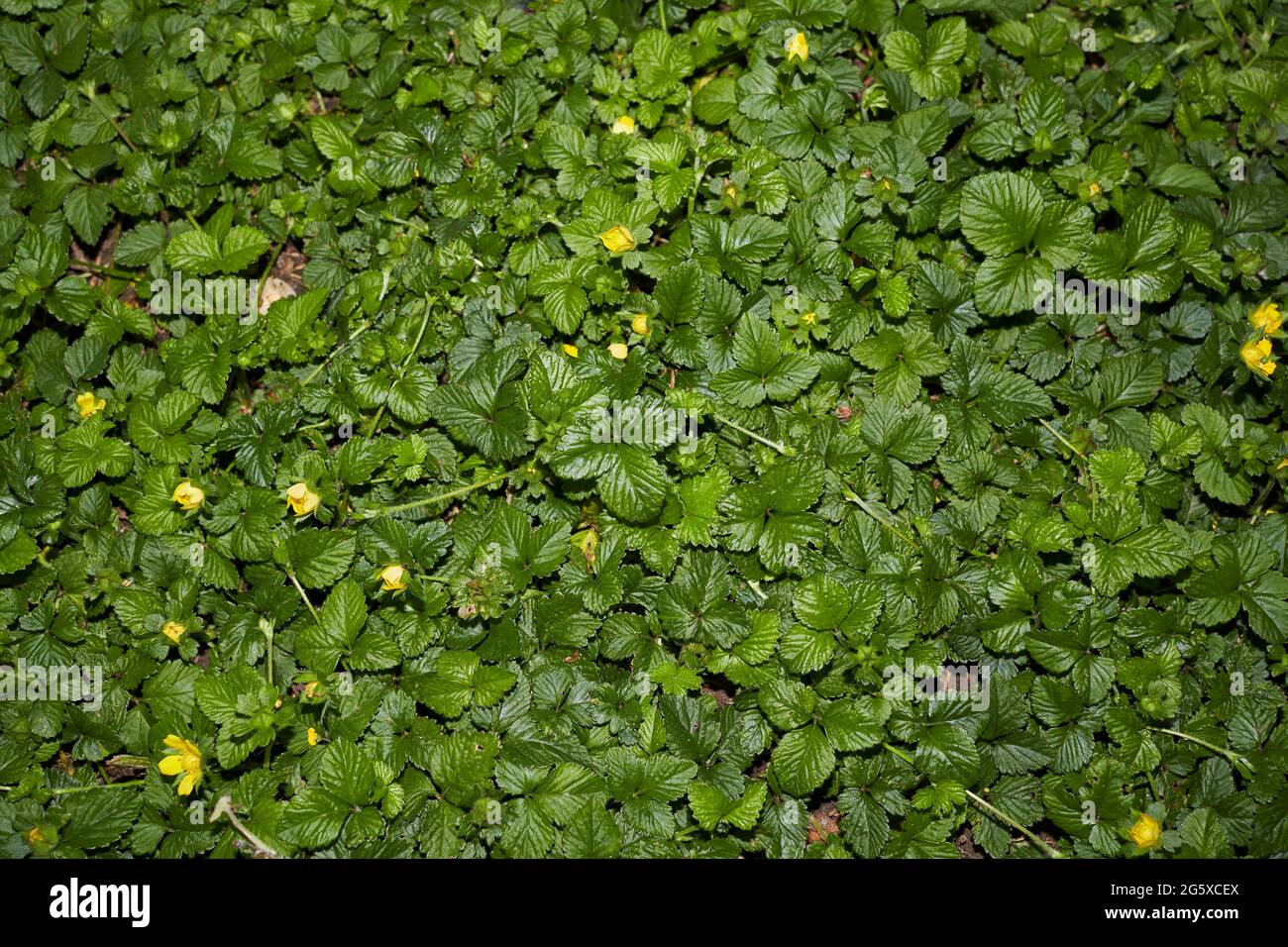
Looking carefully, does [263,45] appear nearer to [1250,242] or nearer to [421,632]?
[421,632]

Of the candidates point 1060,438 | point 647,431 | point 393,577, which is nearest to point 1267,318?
point 1060,438

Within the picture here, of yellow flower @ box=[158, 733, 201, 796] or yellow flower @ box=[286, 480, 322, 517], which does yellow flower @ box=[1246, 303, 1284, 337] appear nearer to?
yellow flower @ box=[286, 480, 322, 517]

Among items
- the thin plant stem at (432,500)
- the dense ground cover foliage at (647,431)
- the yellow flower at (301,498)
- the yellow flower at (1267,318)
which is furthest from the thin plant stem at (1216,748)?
the yellow flower at (301,498)

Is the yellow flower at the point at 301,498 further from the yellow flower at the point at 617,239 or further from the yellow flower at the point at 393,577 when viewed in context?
the yellow flower at the point at 617,239

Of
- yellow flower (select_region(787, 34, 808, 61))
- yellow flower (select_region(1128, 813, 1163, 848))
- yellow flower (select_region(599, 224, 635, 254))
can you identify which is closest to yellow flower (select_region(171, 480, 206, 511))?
yellow flower (select_region(599, 224, 635, 254))
